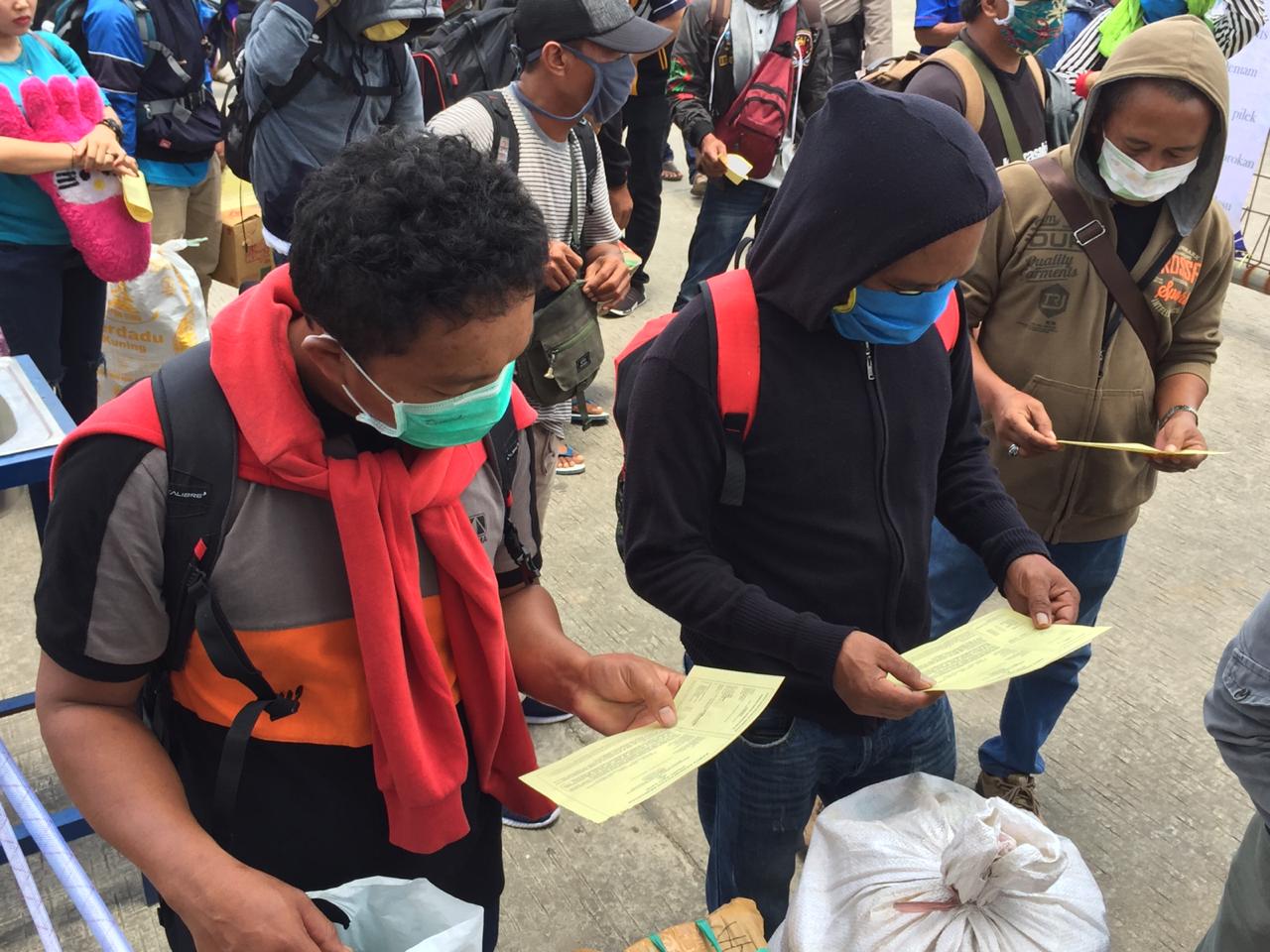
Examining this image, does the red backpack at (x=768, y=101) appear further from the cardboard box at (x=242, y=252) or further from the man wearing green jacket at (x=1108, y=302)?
the man wearing green jacket at (x=1108, y=302)

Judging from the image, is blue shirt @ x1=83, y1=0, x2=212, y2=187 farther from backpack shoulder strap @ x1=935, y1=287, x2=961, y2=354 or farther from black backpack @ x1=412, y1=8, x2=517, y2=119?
backpack shoulder strap @ x1=935, y1=287, x2=961, y2=354

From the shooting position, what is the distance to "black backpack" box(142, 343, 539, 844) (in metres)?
1.33

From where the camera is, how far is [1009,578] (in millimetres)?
2098

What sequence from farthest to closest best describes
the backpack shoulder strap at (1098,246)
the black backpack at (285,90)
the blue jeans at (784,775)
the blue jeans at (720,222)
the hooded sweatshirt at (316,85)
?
the blue jeans at (720,222) < the black backpack at (285,90) < the hooded sweatshirt at (316,85) < the backpack shoulder strap at (1098,246) < the blue jeans at (784,775)

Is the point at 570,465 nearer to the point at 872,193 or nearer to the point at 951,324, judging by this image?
the point at 951,324

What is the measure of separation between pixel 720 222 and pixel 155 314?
2486 mm

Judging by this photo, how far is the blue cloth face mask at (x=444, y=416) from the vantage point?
4.65 ft

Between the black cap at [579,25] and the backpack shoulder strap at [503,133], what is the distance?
0.18m

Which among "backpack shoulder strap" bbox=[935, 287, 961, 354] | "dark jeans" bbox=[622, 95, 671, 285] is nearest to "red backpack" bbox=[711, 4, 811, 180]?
"dark jeans" bbox=[622, 95, 671, 285]

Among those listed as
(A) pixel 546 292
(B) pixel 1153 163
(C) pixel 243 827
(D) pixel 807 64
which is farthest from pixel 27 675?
(D) pixel 807 64

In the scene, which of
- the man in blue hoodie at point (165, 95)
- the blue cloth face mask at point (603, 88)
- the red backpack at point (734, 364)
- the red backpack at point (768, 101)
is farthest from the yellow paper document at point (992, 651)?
the man in blue hoodie at point (165, 95)

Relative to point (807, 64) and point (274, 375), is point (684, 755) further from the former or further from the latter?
point (807, 64)

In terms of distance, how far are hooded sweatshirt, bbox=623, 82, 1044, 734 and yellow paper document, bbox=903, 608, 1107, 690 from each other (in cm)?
11

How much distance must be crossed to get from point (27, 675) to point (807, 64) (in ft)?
12.9
